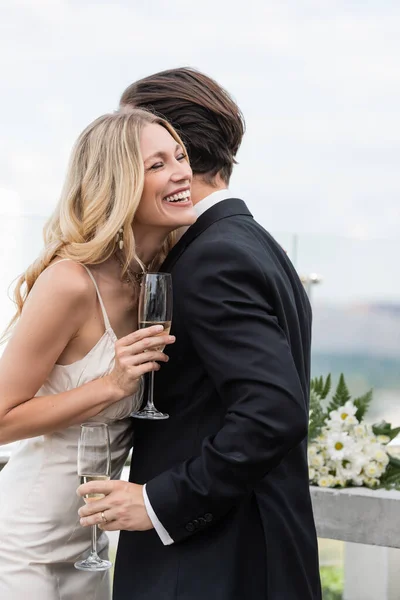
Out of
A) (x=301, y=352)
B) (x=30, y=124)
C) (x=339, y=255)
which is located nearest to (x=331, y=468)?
(x=301, y=352)

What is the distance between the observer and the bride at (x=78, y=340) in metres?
2.02

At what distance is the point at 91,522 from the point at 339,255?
4161mm

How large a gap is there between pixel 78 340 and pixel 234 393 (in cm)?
49

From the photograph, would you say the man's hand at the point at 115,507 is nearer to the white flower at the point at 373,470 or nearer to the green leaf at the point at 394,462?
the white flower at the point at 373,470

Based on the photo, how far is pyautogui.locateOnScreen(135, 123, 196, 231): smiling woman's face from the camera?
206 centimetres

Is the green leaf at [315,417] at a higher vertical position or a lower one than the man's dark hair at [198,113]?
lower

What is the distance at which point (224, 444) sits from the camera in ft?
5.80

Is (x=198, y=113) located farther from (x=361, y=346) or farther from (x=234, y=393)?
(x=361, y=346)

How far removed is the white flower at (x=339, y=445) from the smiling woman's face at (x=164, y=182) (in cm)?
164

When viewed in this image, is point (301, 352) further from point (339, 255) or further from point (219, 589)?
point (339, 255)

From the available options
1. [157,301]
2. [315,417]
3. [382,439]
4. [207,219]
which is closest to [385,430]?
[382,439]


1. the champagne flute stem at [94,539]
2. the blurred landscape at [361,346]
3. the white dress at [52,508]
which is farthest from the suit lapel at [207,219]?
the blurred landscape at [361,346]

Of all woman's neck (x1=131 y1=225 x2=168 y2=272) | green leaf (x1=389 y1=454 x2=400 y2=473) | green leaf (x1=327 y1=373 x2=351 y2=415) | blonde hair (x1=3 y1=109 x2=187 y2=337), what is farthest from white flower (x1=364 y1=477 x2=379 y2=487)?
blonde hair (x1=3 y1=109 x2=187 y2=337)

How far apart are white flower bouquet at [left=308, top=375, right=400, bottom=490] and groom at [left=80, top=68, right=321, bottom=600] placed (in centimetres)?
139
